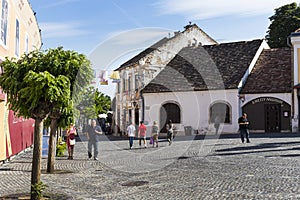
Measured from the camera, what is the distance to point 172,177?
1065 cm

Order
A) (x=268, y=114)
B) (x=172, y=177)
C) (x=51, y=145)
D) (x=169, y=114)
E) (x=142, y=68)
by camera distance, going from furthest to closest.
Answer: (x=142, y=68) → (x=169, y=114) → (x=268, y=114) → (x=51, y=145) → (x=172, y=177)

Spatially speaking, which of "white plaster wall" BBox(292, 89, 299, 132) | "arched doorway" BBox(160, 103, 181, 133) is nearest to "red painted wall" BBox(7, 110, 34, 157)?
"arched doorway" BBox(160, 103, 181, 133)

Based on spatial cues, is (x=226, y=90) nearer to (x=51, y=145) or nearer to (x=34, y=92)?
(x=51, y=145)

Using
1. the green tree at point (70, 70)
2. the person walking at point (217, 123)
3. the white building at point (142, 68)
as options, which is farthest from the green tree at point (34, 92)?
the white building at point (142, 68)

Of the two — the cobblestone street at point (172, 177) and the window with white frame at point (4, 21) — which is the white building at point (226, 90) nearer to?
the cobblestone street at point (172, 177)

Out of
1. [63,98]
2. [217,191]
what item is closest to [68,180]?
[63,98]

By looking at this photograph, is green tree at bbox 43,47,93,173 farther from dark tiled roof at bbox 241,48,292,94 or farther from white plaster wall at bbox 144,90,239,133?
dark tiled roof at bbox 241,48,292,94

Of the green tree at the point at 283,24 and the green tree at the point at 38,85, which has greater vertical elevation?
the green tree at the point at 283,24

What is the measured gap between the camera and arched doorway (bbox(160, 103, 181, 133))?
32875 mm

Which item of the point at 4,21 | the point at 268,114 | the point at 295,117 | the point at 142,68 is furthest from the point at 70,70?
the point at 142,68

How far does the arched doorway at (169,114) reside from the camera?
1294 inches

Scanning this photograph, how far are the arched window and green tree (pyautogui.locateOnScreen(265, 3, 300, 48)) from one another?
15425 millimetres

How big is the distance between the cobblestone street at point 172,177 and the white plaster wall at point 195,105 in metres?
14.8

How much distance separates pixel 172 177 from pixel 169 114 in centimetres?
2251
